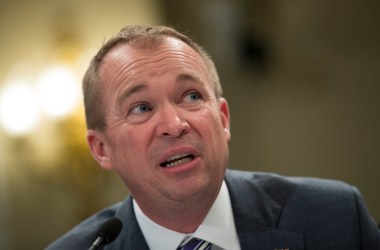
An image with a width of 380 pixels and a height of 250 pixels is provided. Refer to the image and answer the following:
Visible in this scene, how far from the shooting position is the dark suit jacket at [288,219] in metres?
2.34

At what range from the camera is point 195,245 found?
2.32 metres

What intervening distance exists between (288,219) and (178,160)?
0.57m

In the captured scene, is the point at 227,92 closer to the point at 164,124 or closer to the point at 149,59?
the point at 149,59

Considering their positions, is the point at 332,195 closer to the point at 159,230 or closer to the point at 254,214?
the point at 254,214

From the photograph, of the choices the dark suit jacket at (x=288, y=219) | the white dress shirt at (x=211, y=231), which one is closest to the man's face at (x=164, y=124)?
the white dress shirt at (x=211, y=231)

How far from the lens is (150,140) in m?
2.18

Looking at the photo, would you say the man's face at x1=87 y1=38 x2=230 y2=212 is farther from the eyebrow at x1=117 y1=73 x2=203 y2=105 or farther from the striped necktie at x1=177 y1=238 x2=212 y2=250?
the striped necktie at x1=177 y1=238 x2=212 y2=250

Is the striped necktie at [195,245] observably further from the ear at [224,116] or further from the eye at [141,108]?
the eye at [141,108]

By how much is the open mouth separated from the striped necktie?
362 mm

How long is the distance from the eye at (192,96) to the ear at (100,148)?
0.44m

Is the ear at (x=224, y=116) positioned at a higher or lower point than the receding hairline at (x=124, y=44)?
lower

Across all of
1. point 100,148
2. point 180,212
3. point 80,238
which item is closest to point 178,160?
point 180,212

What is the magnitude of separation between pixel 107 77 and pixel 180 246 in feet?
2.43

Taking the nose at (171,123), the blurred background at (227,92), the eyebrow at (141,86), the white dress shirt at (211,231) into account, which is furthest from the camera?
the blurred background at (227,92)
